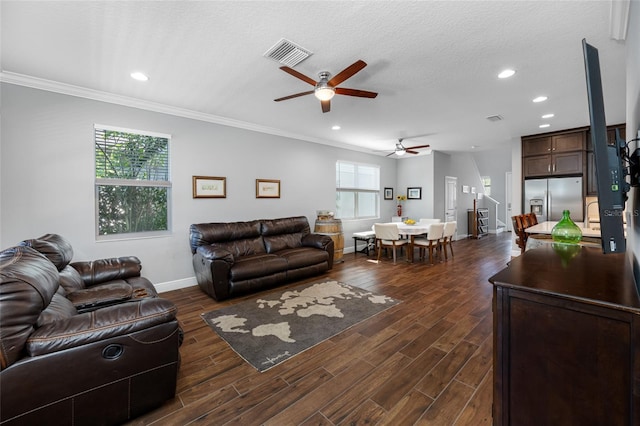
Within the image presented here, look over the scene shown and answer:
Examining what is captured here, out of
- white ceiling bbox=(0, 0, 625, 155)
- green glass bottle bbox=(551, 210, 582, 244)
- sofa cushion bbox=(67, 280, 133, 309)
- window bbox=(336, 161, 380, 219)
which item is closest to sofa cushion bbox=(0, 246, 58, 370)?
sofa cushion bbox=(67, 280, 133, 309)

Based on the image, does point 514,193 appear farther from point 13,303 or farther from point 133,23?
point 13,303

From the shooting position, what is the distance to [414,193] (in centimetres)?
785

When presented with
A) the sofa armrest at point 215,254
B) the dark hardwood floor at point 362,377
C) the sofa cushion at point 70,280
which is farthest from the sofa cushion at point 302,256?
the sofa cushion at point 70,280

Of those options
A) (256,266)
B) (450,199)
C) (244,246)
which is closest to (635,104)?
(256,266)

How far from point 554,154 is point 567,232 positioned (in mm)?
4731

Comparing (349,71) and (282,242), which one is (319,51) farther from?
(282,242)

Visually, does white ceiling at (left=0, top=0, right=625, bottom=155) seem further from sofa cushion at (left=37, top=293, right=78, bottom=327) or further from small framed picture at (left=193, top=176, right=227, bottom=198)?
sofa cushion at (left=37, top=293, right=78, bottom=327)

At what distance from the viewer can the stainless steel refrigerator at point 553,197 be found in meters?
5.24

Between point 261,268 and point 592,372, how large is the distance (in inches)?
133

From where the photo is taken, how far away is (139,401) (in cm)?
156

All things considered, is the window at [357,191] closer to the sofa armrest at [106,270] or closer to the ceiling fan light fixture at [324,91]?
the ceiling fan light fixture at [324,91]

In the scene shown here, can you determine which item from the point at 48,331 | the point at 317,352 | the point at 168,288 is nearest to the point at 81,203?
the point at 168,288

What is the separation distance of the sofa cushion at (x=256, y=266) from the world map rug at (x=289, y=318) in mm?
326

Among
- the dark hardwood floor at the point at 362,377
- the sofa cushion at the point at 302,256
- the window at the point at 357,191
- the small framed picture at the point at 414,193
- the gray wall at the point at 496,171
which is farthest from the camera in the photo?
the gray wall at the point at 496,171
